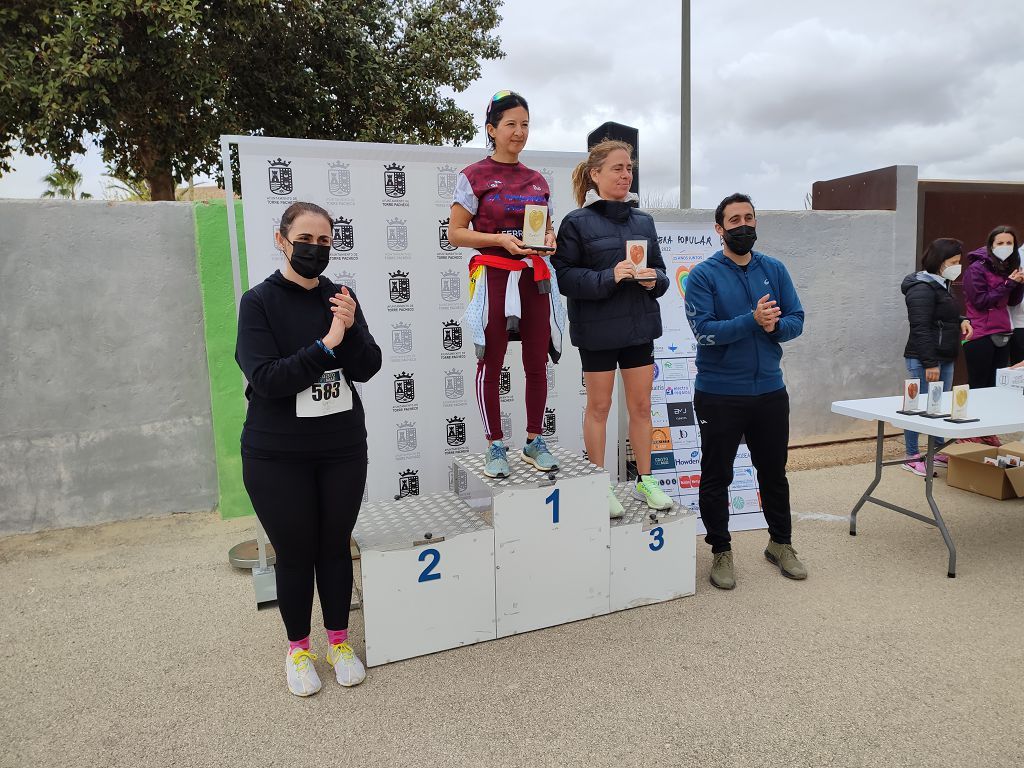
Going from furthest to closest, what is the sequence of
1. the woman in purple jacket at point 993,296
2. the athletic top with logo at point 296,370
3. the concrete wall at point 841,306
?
the concrete wall at point 841,306, the woman in purple jacket at point 993,296, the athletic top with logo at point 296,370

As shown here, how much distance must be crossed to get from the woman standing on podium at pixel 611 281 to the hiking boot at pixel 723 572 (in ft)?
1.35

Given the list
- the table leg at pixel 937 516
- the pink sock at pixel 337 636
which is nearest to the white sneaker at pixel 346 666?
the pink sock at pixel 337 636

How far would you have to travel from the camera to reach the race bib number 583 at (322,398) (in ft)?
7.70

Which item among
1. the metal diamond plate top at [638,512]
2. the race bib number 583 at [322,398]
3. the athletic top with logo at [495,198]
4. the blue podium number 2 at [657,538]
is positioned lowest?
the blue podium number 2 at [657,538]

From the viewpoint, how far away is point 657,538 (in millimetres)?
3236

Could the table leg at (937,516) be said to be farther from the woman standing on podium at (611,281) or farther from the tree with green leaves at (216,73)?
the tree with green leaves at (216,73)

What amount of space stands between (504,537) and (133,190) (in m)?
11.8

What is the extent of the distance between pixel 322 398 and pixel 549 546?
1226mm

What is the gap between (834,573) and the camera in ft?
11.7

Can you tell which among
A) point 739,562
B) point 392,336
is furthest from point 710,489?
point 392,336

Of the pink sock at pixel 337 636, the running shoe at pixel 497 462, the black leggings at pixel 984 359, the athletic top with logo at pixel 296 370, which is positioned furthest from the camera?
the black leggings at pixel 984 359

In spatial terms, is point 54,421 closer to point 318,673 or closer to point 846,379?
point 318,673

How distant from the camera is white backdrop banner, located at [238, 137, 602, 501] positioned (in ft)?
11.6

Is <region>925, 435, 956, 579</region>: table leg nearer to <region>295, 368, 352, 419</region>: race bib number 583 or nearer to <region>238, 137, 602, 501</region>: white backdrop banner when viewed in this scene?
<region>238, 137, 602, 501</region>: white backdrop banner
